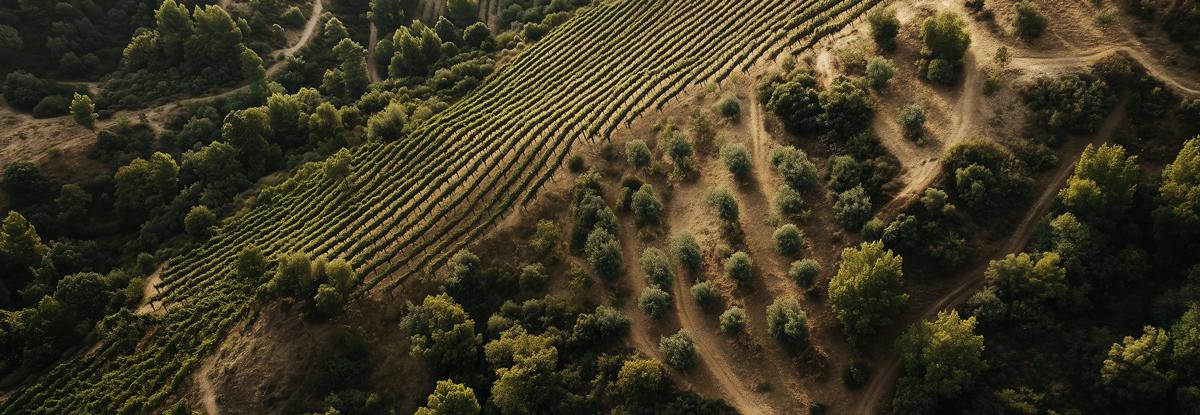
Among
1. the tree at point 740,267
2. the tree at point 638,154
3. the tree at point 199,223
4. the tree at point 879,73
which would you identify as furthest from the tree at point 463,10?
the tree at point 740,267

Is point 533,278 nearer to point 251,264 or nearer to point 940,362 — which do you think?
point 251,264

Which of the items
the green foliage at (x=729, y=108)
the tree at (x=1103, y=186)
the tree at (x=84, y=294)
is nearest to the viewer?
the tree at (x=1103, y=186)

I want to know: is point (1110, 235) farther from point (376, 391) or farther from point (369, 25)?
point (369, 25)

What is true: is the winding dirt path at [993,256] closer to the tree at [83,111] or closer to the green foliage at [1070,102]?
the green foliage at [1070,102]

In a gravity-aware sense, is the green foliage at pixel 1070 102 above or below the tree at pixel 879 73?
below

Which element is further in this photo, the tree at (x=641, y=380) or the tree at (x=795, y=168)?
the tree at (x=795, y=168)

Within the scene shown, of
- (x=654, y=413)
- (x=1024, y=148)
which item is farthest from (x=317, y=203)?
(x=1024, y=148)

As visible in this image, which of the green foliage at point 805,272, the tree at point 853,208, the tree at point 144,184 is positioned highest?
the tree at point 144,184

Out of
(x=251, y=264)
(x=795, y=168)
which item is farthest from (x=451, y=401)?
(x=795, y=168)
